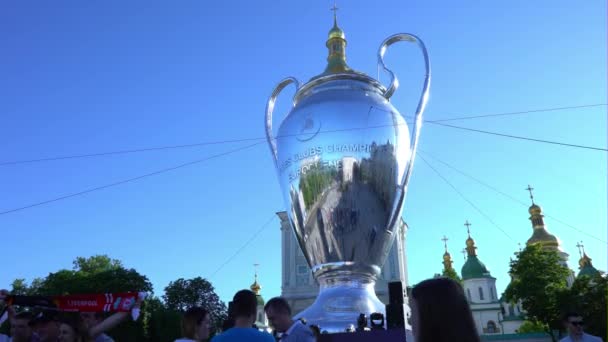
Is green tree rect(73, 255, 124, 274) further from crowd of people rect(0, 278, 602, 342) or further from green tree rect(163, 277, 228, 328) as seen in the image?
crowd of people rect(0, 278, 602, 342)

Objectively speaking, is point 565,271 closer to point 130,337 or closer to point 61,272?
point 130,337

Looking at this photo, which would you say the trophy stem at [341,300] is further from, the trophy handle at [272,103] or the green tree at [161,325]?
the green tree at [161,325]

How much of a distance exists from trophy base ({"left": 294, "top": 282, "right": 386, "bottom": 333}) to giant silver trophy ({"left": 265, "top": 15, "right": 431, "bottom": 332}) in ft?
0.05

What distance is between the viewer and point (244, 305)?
2.88 m

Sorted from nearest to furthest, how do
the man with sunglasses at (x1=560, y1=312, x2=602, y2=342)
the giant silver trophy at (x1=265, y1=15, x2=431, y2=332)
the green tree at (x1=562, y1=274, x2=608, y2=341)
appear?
1. the man with sunglasses at (x1=560, y1=312, x2=602, y2=342)
2. the giant silver trophy at (x1=265, y1=15, x2=431, y2=332)
3. the green tree at (x1=562, y1=274, x2=608, y2=341)

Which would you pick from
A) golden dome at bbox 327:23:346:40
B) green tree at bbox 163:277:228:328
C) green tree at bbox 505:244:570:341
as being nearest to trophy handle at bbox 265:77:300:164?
golden dome at bbox 327:23:346:40

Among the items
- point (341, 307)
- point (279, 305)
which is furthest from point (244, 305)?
point (341, 307)

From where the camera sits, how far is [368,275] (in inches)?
229

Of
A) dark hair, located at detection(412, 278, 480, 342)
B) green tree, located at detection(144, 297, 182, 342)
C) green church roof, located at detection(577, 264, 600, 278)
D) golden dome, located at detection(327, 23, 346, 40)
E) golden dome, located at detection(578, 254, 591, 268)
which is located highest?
golden dome, located at detection(578, 254, 591, 268)

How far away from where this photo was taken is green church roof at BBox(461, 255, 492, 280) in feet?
166

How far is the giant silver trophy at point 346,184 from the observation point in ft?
18.5

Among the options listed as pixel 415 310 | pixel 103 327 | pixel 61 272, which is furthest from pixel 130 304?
pixel 61 272

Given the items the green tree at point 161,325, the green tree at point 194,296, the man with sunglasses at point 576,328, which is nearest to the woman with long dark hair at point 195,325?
the man with sunglasses at point 576,328

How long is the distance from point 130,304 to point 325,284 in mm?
2853
